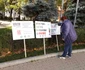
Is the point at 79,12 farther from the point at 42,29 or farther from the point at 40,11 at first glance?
the point at 42,29

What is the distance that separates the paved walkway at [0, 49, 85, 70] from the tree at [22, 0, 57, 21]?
7017mm

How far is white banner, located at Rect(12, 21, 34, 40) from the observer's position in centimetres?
958

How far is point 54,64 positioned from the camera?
9.14 metres

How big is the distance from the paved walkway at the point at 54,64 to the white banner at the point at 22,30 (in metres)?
1.11

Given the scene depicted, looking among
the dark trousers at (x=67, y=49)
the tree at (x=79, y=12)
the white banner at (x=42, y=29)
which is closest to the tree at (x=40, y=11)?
the tree at (x=79, y=12)

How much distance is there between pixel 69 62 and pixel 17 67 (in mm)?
2067

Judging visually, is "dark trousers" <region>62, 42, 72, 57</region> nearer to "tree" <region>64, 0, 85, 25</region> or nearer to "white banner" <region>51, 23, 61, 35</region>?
"white banner" <region>51, 23, 61, 35</region>

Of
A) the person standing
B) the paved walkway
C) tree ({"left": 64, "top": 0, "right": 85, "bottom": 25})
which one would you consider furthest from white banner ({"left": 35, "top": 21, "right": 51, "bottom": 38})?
tree ({"left": 64, "top": 0, "right": 85, "bottom": 25})

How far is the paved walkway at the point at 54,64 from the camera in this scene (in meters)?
8.62

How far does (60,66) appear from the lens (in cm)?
893

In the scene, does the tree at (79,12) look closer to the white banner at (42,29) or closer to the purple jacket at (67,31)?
the white banner at (42,29)

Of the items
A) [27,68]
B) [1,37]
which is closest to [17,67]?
[27,68]

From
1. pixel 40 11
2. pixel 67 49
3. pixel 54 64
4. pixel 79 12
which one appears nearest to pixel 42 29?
pixel 67 49

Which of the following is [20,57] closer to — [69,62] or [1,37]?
[1,37]
